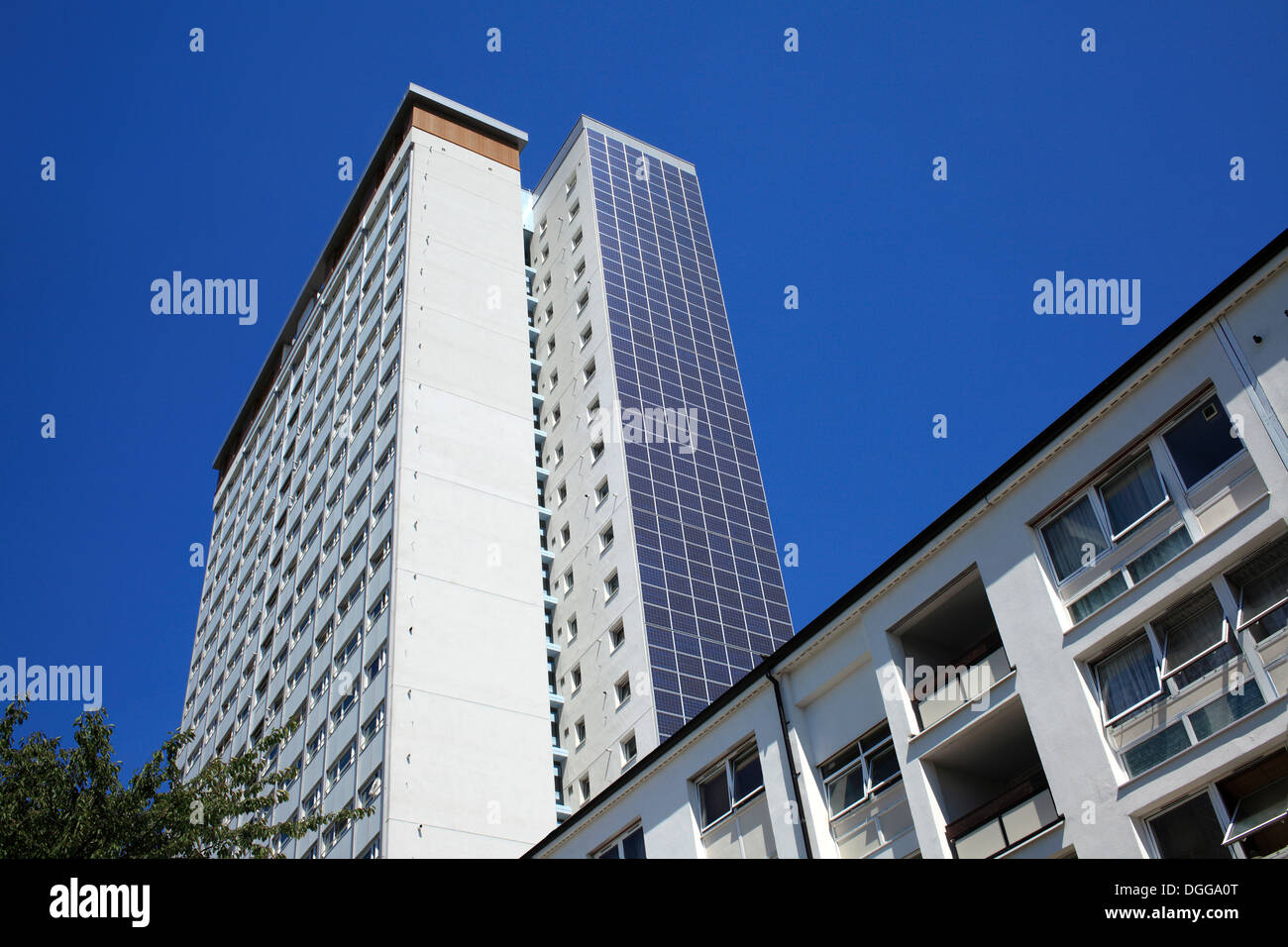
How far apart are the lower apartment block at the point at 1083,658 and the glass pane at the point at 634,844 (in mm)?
1534

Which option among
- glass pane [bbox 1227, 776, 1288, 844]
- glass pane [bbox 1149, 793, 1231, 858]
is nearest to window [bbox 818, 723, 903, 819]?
glass pane [bbox 1149, 793, 1231, 858]

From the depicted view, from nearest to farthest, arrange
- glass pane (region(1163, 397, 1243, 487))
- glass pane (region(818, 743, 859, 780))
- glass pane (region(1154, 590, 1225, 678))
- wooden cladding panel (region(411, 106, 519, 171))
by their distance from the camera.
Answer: glass pane (region(1154, 590, 1225, 678)) < glass pane (region(1163, 397, 1243, 487)) < glass pane (region(818, 743, 859, 780)) < wooden cladding panel (region(411, 106, 519, 171))

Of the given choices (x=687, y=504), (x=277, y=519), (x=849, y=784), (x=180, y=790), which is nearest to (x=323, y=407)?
(x=277, y=519)

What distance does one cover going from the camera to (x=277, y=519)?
6862 cm

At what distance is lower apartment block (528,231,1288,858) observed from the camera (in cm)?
1530

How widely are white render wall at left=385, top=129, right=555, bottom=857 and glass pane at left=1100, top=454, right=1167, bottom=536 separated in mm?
28213

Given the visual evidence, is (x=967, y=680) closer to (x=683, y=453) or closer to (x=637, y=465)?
(x=637, y=465)

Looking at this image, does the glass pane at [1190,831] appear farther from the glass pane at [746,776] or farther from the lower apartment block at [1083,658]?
the glass pane at [746,776]

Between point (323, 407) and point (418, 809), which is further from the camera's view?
point (323, 407)

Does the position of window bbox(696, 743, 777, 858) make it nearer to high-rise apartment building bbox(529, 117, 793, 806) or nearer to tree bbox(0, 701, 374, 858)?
tree bbox(0, 701, 374, 858)

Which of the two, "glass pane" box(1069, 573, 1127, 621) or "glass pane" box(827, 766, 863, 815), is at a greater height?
"glass pane" box(1069, 573, 1127, 621)
